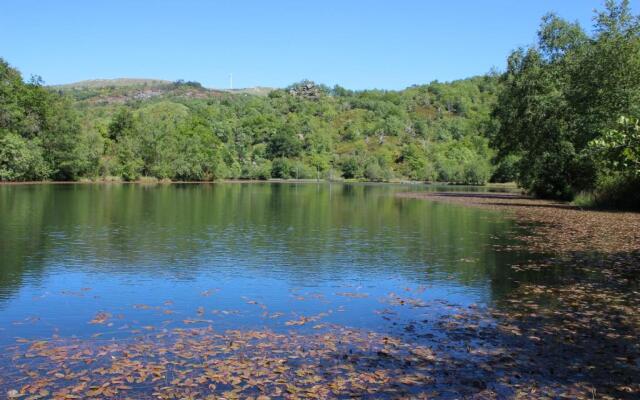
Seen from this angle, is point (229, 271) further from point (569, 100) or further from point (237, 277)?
point (569, 100)

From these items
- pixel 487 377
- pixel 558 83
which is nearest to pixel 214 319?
pixel 487 377

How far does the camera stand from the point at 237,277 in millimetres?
16562

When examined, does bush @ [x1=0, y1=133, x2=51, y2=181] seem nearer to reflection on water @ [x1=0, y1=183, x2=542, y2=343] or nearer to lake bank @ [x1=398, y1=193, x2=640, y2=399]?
reflection on water @ [x1=0, y1=183, x2=542, y2=343]

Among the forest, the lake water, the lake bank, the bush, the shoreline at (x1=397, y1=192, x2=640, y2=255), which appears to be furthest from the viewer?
the bush

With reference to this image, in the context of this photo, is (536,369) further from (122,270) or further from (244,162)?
(244,162)

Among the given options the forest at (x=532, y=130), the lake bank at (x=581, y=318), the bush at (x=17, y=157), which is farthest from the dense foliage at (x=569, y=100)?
the bush at (x=17, y=157)

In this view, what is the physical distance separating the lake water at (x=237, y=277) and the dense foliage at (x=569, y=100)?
16.9m

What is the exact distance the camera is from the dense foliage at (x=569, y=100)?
142 ft

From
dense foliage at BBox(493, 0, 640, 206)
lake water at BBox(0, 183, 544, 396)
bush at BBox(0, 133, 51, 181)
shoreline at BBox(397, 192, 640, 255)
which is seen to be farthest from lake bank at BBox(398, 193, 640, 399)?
bush at BBox(0, 133, 51, 181)

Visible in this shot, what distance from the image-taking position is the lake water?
1166cm

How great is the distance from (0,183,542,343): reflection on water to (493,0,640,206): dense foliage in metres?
16.5

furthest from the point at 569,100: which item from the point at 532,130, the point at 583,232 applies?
the point at 583,232

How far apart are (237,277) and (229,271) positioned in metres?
1.05

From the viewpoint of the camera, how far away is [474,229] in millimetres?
31016
